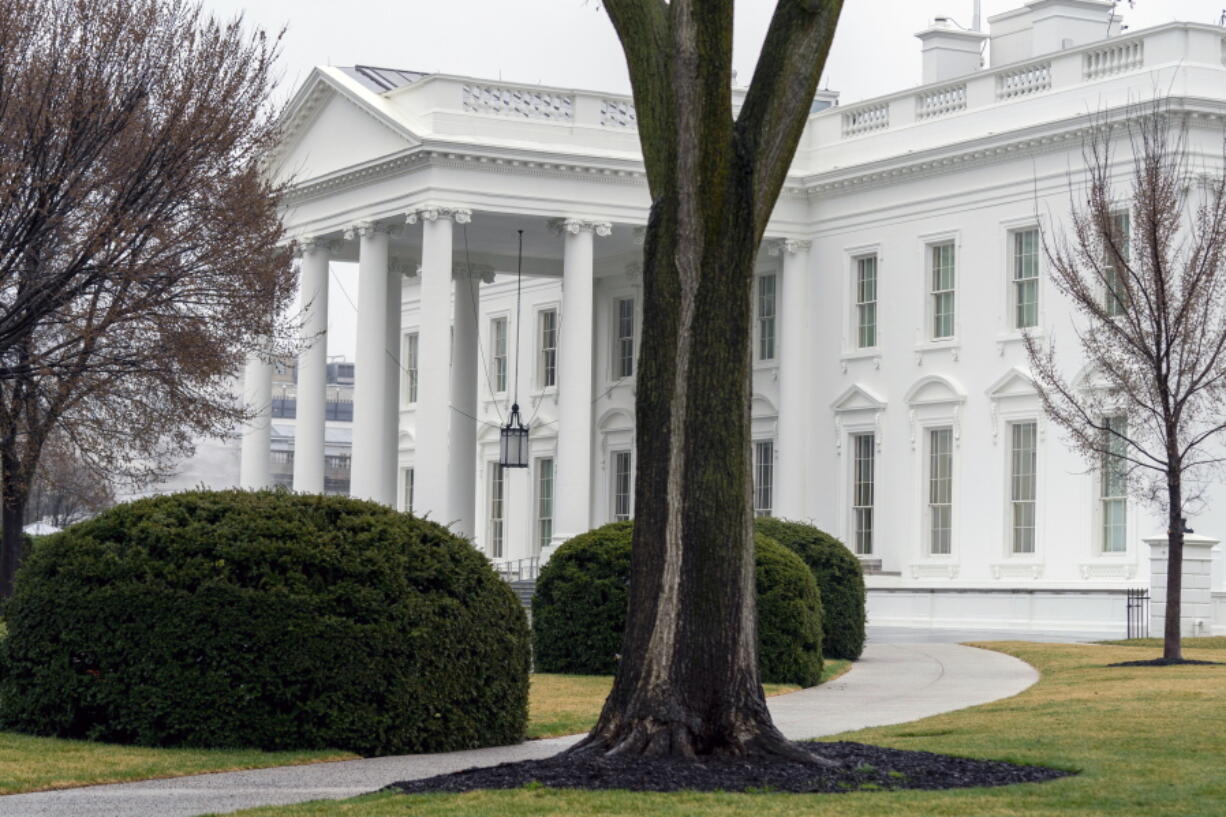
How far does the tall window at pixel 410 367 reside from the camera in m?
62.4

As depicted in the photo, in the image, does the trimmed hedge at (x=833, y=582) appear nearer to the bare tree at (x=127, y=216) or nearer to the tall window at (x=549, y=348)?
the bare tree at (x=127, y=216)

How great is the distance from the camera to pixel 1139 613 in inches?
1423

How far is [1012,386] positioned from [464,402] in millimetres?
15578

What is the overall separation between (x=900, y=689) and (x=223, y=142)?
1106 cm

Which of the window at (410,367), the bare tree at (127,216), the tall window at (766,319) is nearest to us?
the bare tree at (127,216)

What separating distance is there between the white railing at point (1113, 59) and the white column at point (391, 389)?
17035mm

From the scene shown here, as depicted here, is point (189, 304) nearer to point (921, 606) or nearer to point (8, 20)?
point (8, 20)

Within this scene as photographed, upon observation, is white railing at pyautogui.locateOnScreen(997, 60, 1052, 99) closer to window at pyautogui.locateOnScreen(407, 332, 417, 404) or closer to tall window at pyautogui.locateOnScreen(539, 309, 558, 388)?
tall window at pyautogui.locateOnScreen(539, 309, 558, 388)

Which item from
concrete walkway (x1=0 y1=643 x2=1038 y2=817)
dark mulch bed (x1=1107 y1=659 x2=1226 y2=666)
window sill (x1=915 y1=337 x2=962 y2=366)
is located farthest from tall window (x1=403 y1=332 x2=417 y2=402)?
dark mulch bed (x1=1107 y1=659 x2=1226 y2=666)

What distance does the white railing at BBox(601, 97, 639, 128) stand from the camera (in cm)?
4712

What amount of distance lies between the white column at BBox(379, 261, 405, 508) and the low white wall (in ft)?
36.9

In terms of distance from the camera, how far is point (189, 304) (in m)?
28.8

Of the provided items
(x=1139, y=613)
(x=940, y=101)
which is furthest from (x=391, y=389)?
(x=1139, y=613)

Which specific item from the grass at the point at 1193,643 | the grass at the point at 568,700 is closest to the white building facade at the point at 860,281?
the grass at the point at 1193,643
